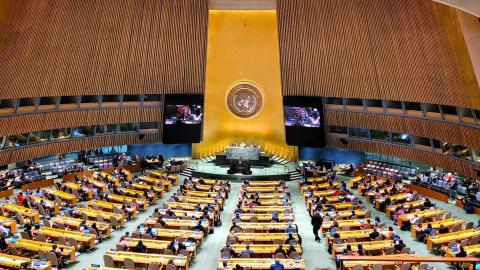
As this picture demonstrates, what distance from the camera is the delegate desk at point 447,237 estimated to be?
650 inches

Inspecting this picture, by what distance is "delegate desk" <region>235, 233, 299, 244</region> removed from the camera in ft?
53.9

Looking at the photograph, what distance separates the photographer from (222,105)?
32.0m

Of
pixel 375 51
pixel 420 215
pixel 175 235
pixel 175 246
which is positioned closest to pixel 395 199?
pixel 420 215

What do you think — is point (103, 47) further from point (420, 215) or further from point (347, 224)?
point (420, 215)

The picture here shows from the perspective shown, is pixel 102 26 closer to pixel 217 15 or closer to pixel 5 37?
pixel 5 37

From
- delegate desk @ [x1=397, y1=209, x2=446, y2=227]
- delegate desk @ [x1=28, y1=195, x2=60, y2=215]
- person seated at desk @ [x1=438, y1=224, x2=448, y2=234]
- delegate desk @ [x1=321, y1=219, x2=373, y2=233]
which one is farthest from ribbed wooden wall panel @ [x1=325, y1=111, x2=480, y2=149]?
delegate desk @ [x1=28, y1=195, x2=60, y2=215]

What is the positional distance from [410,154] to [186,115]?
12.7m

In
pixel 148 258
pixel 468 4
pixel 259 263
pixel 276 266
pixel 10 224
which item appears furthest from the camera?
pixel 10 224

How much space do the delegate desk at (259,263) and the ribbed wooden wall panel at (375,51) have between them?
9.60 m

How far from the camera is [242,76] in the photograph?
103 feet

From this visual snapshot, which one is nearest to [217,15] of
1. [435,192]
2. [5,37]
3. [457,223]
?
[5,37]

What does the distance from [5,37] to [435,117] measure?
1914 cm

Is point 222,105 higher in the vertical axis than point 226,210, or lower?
higher

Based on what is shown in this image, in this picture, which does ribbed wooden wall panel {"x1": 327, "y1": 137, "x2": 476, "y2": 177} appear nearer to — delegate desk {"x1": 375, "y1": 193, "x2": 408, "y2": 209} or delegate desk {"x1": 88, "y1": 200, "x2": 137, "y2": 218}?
delegate desk {"x1": 375, "y1": 193, "x2": 408, "y2": 209}
